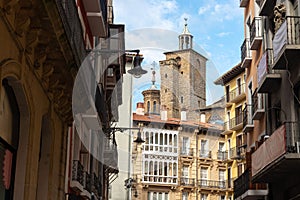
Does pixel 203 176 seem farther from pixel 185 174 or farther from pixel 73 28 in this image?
pixel 73 28

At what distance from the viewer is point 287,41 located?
16203 mm

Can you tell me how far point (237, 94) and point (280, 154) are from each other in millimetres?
28314

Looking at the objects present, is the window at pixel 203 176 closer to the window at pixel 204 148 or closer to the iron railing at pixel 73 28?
the window at pixel 204 148

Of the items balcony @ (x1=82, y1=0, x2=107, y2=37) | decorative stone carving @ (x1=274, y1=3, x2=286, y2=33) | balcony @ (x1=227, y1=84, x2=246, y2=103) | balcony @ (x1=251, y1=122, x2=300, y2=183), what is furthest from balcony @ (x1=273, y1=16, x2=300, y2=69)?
balcony @ (x1=227, y1=84, x2=246, y2=103)

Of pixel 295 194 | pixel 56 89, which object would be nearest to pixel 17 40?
pixel 56 89

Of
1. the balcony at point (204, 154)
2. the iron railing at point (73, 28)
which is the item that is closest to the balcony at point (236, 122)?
the balcony at point (204, 154)

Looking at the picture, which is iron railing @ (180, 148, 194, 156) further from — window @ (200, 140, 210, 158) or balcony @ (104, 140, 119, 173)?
balcony @ (104, 140, 119, 173)

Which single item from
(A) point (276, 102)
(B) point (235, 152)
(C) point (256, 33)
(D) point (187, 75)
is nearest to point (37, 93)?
(D) point (187, 75)

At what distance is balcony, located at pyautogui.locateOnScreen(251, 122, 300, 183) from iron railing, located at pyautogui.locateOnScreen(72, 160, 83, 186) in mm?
5455

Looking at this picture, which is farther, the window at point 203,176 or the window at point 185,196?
the window at point 203,176

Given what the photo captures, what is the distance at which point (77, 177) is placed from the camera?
15.5m

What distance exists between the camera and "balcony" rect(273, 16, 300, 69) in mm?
16203

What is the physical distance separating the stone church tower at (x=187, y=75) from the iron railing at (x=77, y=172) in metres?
3.22

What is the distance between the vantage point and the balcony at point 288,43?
53.2ft
